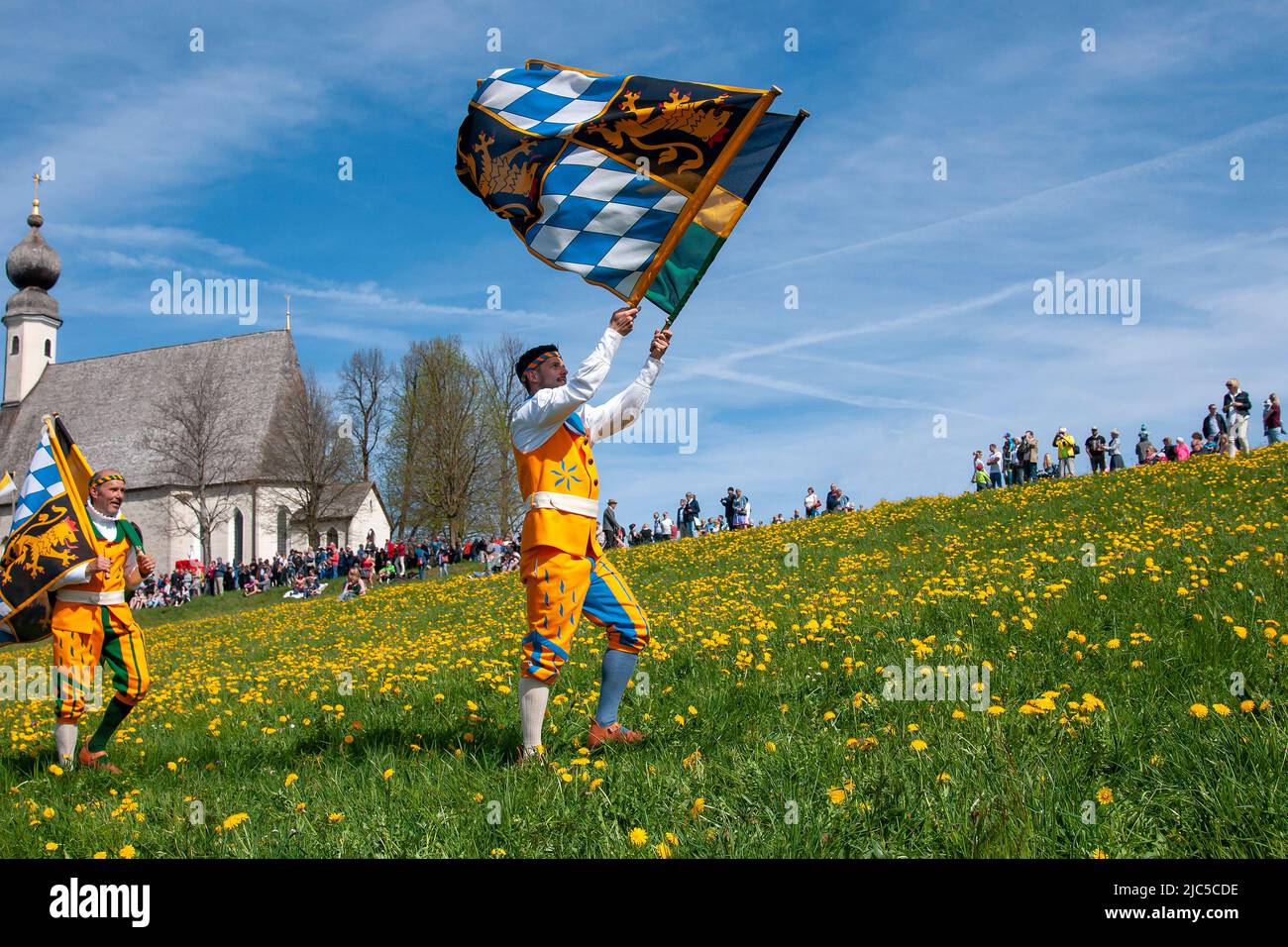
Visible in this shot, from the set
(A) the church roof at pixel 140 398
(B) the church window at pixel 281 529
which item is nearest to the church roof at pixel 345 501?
(B) the church window at pixel 281 529

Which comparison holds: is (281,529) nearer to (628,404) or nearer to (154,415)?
(154,415)

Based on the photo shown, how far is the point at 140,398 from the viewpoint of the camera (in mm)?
70500

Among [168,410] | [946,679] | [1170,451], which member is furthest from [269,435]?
[946,679]

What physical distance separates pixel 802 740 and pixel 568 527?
5.62 feet

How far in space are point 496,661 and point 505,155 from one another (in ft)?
15.0

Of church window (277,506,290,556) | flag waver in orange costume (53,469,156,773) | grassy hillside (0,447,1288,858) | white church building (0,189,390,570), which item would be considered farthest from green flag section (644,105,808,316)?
church window (277,506,290,556)

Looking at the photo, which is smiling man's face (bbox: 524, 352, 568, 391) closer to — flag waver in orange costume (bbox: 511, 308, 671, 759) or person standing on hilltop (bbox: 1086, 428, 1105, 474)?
flag waver in orange costume (bbox: 511, 308, 671, 759)

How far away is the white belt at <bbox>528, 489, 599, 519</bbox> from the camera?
527cm

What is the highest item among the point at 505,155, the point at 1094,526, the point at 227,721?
the point at 505,155

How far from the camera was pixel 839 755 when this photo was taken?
4.18m

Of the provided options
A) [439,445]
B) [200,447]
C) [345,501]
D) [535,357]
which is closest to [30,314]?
[200,447]

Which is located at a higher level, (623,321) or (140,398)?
(140,398)

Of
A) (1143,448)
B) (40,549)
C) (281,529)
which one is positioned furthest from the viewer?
(281,529)
